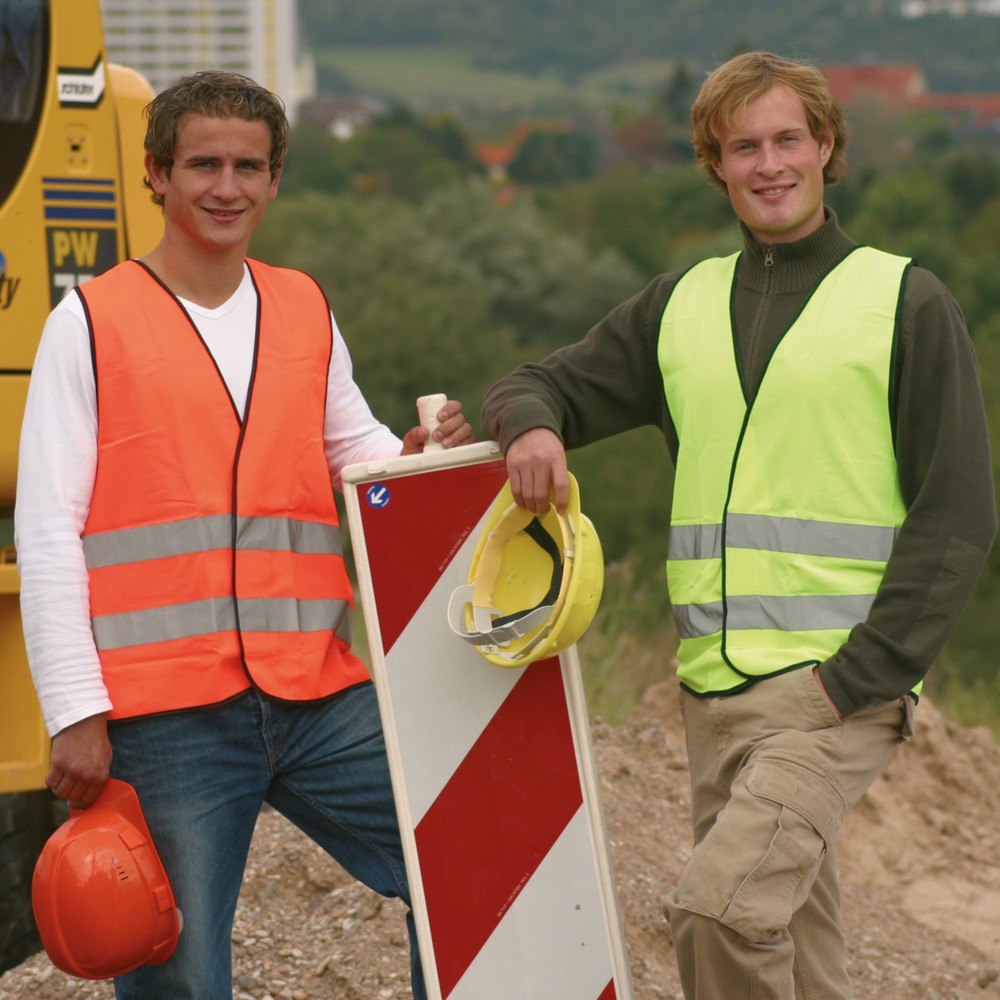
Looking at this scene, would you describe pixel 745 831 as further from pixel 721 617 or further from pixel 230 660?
pixel 230 660

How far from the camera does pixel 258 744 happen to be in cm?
327

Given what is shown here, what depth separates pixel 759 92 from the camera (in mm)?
3346

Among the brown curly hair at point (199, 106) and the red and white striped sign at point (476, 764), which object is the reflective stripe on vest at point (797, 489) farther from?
the brown curly hair at point (199, 106)

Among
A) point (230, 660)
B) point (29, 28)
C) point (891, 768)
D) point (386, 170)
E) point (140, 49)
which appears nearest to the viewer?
point (230, 660)

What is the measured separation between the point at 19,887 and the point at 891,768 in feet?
11.3

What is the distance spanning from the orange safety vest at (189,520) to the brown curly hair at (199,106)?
268mm

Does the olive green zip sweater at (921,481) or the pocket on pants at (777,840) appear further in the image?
the olive green zip sweater at (921,481)

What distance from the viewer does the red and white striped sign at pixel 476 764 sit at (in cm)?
338

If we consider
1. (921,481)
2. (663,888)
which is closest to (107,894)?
(921,481)

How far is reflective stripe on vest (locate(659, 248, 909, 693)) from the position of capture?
10.5ft

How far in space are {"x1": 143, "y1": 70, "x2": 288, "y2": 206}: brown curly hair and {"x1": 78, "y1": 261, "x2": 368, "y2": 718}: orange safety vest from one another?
0.27 metres

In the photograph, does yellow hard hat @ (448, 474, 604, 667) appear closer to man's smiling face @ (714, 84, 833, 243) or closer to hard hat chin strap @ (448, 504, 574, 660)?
hard hat chin strap @ (448, 504, 574, 660)

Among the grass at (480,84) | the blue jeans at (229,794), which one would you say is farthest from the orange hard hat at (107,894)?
the grass at (480,84)

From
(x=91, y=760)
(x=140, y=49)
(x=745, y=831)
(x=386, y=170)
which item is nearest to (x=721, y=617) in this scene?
(x=745, y=831)
